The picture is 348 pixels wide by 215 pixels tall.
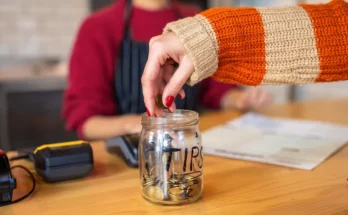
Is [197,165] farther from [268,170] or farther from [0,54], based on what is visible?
[0,54]

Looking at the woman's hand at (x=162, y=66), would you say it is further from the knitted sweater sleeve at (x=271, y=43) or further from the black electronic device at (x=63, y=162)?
the black electronic device at (x=63, y=162)

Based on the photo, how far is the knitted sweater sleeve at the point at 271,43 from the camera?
0.59m

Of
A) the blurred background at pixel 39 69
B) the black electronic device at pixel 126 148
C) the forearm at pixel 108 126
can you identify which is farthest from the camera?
the blurred background at pixel 39 69

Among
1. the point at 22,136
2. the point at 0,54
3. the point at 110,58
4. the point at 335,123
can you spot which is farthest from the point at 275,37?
the point at 0,54

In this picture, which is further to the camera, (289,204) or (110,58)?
(110,58)

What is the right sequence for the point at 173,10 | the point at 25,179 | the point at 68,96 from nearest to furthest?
the point at 25,179
the point at 68,96
the point at 173,10

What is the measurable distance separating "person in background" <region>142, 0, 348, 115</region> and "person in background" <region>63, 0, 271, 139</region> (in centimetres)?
53

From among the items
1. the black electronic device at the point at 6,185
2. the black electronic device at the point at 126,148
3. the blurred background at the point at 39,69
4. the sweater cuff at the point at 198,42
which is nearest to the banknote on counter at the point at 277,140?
the black electronic device at the point at 126,148

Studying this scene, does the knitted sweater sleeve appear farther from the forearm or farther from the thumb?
the forearm

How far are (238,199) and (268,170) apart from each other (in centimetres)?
14

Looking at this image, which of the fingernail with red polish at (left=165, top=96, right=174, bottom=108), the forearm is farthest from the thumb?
the forearm

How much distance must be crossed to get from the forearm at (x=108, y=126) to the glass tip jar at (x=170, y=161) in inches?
13.3

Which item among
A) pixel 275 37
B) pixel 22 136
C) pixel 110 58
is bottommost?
pixel 22 136

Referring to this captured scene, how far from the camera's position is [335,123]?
42.7 inches
